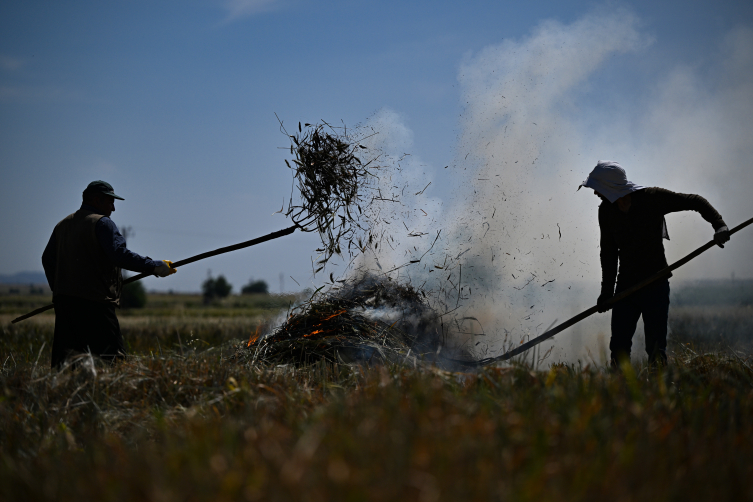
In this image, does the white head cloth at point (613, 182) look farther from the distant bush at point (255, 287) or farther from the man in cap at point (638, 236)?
the distant bush at point (255, 287)

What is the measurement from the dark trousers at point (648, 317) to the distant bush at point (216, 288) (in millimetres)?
75553

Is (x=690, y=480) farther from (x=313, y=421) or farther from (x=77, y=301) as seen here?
(x=77, y=301)

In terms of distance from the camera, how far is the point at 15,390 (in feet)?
12.7

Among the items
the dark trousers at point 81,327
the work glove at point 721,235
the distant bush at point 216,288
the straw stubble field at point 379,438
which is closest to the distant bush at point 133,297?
the distant bush at point 216,288

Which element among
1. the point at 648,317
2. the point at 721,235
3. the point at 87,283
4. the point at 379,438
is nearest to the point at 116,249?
the point at 87,283

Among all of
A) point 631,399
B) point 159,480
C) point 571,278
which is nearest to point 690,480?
point 631,399

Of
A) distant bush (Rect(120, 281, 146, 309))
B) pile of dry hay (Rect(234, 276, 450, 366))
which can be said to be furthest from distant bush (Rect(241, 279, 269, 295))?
pile of dry hay (Rect(234, 276, 450, 366))

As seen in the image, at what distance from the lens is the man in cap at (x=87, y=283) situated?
495cm

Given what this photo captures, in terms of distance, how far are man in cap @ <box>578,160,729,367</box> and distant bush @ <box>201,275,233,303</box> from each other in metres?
75.6

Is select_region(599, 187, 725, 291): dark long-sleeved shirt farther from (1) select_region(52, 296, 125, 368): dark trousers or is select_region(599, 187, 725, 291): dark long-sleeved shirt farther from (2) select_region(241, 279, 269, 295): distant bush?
(2) select_region(241, 279, 269, 295): distant bush

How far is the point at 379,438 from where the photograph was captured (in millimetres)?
2199

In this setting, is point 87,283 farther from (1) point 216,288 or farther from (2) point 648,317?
(1) point 216,288

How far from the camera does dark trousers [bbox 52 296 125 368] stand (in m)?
4.96

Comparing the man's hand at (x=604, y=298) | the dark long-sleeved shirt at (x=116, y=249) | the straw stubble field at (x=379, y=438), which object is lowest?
the straw stubble field at (x=379, y=438)
